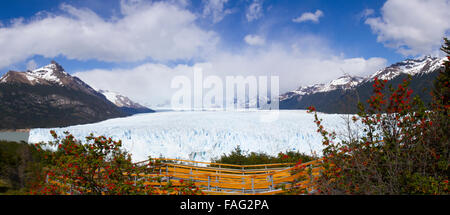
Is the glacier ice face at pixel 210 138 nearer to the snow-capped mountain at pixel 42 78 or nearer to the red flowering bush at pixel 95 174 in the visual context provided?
the red flowering bush at pixel 95 174

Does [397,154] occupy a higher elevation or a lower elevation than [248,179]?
higher

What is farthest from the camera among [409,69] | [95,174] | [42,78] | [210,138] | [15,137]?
[42,78]

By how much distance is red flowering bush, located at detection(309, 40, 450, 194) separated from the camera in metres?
3.68

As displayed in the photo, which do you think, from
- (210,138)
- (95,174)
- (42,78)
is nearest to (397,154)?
(95,174)

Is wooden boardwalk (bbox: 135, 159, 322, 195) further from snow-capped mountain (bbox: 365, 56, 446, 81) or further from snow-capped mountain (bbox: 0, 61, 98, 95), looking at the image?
snow-capped mountain (bbox: 0, 61, 98, 95)

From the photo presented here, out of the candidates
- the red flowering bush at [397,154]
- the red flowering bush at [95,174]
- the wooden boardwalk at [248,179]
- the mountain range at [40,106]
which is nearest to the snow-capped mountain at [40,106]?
the mountain range at [40,106]

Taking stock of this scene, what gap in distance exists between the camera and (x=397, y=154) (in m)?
3.72

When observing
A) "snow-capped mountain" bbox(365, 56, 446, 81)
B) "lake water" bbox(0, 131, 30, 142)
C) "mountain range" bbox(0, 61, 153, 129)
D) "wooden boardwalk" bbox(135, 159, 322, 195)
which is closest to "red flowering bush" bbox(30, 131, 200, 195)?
"wooden boardwalk" bbox(135, 159, 322, 195)

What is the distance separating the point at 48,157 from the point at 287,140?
58.6 feet

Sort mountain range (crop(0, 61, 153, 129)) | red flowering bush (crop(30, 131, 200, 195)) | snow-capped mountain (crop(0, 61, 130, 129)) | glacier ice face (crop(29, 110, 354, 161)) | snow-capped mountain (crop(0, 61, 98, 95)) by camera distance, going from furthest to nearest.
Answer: snow-capped mountain (crop(0, 61, 98, 95)) < snow-capped mountain (crop(0, 61, 130, 129)) < mountain range (crop(0, 61, 153, 129)) < glacier ice face (crop(29, 110, 354, 161)) < red flowering bush (crop(30, 131, 200, 195))

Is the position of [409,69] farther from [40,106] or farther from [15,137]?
[40,106]

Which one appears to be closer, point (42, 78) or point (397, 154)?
point (397, 154)

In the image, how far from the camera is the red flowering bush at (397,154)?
3682 mm
